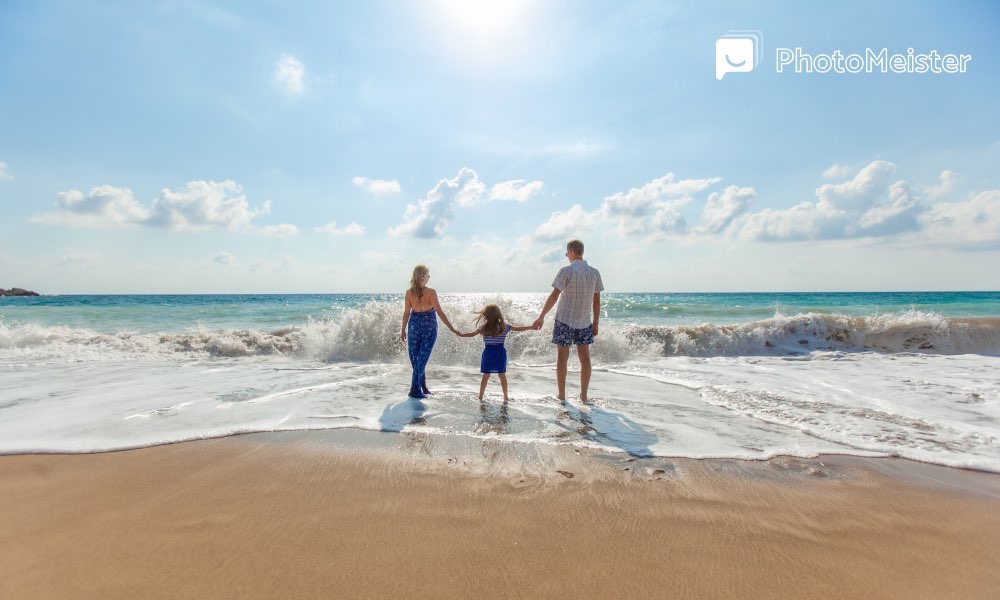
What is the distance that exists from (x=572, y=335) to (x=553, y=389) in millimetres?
1236

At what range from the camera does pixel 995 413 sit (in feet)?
18.3

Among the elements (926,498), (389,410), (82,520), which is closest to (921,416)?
(926,498)

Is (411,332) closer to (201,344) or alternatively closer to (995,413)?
(995,413)

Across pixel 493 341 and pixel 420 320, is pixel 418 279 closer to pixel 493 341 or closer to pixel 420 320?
pixel 420 320

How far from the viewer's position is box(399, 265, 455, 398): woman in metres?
6.46

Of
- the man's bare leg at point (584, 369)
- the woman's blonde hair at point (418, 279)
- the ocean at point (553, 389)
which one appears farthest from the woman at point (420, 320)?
the man's bare leg at point (584, 369)

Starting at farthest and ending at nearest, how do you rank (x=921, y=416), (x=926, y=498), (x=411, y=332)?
(x=411, y=332) → (x=921, y=416) → (x=926, y=498)

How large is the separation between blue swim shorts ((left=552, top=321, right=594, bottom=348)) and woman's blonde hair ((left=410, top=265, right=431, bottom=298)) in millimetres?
1979

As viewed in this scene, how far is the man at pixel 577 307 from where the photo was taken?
6145 mm

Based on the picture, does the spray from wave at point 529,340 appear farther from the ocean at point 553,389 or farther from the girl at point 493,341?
the girl at point 493,341

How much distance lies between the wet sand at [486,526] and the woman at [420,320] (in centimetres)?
258

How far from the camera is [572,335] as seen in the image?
620 cm

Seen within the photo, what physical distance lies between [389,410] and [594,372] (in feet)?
14.5

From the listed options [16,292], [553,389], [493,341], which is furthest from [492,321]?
[16,292]
